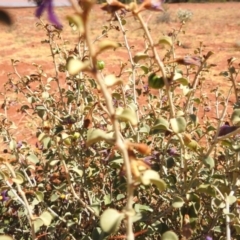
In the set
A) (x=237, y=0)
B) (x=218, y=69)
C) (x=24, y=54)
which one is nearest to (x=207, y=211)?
(x=218, y=69)

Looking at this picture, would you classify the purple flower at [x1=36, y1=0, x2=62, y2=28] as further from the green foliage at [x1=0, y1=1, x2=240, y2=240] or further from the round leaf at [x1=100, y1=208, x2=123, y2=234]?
the round leaf at [x1=100, y1=208, x2=123, y2=234]

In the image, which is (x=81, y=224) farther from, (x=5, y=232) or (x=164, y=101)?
(x=164, y=101)

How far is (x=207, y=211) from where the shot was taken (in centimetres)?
143

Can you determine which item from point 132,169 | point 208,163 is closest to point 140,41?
point 208,163

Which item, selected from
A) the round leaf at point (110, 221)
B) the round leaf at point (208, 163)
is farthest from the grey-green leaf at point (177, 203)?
the round leaf at point (110, 221)

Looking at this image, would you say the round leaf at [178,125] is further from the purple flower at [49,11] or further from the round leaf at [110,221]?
the purple flower at [49,11]

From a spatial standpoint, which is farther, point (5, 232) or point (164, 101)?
point (164, 101)

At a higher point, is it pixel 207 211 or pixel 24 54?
pixel 207 211

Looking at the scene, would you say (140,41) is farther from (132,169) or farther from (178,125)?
(132,169)

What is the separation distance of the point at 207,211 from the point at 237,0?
24818mm

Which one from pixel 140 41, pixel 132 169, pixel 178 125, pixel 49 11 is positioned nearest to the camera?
pixel 49 11

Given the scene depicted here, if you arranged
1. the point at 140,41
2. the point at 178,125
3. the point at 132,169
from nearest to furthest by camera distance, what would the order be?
1. the point at 132,169
2. the point at 178,125
3. the point at 140,41

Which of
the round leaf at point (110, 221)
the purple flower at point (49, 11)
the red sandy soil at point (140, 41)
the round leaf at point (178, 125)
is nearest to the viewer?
the purple flower at point (49, 11)

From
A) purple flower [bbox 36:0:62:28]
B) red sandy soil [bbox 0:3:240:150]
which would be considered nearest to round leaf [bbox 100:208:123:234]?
purple flower [bbox 36:0:62:28]
